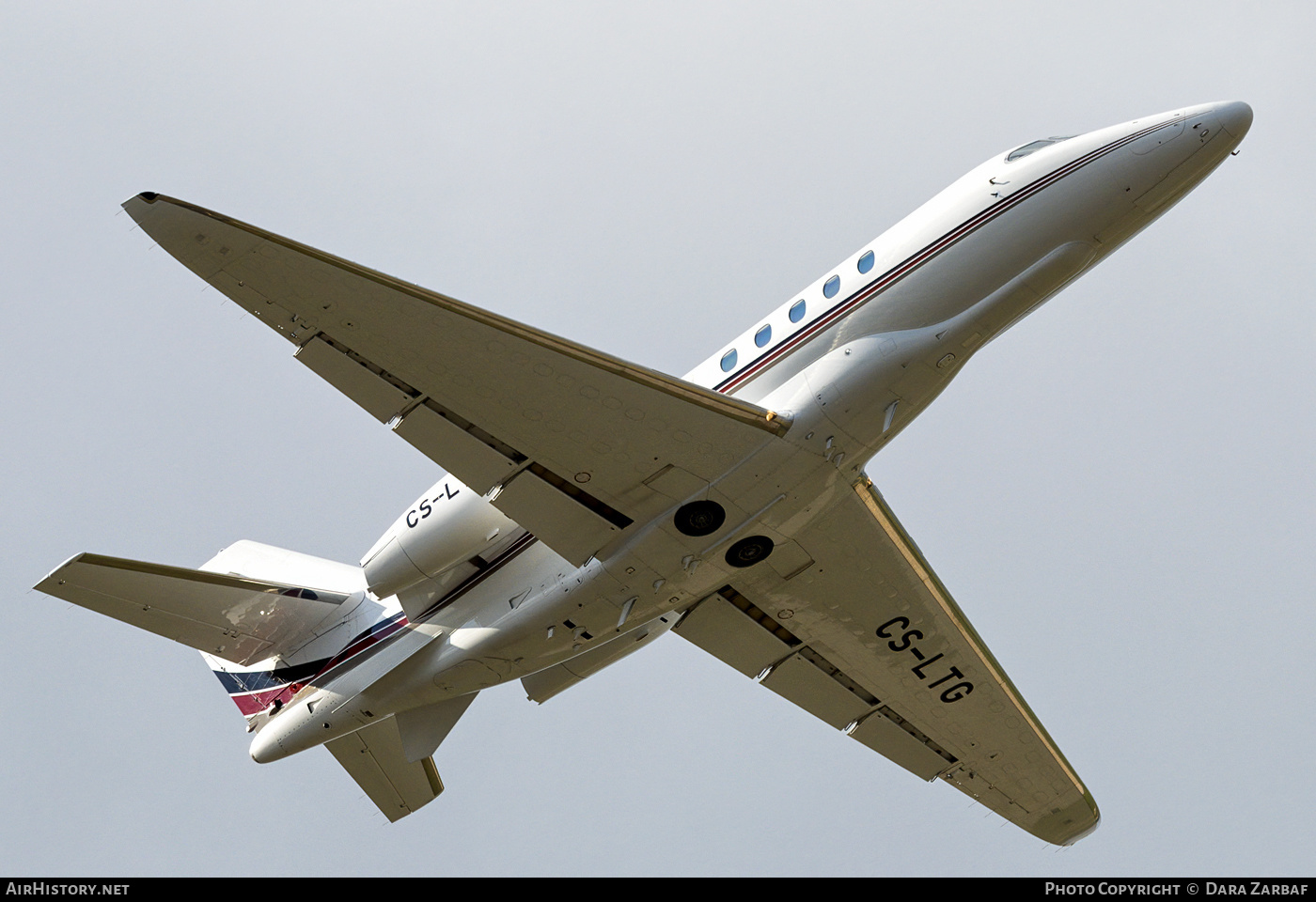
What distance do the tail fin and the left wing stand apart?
18.3 feet

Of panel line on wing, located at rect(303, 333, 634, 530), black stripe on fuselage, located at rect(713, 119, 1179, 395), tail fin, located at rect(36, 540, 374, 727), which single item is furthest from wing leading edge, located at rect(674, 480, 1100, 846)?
tail fin, located at rect(36, 540, 374, 727)

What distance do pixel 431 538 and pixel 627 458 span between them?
350 centimetres

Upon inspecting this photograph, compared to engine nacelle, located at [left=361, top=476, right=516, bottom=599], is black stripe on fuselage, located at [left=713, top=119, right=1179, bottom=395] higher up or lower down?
higher up

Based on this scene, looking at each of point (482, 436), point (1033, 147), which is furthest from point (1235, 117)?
point (482, 436)

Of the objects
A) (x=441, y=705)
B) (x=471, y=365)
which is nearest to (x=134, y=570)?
(x=441, y=705)

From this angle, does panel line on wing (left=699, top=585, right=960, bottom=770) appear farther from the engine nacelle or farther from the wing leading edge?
the engine nacelle

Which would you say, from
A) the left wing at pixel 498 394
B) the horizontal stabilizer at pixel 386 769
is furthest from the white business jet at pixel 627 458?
the horizontal stabilizer at pixel 386 769

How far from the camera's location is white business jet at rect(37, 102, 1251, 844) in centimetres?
1639

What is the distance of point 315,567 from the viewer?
23.0 m

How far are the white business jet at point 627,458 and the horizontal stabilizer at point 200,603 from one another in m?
0.05

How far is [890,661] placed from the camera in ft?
73.2

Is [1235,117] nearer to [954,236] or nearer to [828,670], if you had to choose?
[954,236]

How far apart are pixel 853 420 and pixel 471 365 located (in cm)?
507
